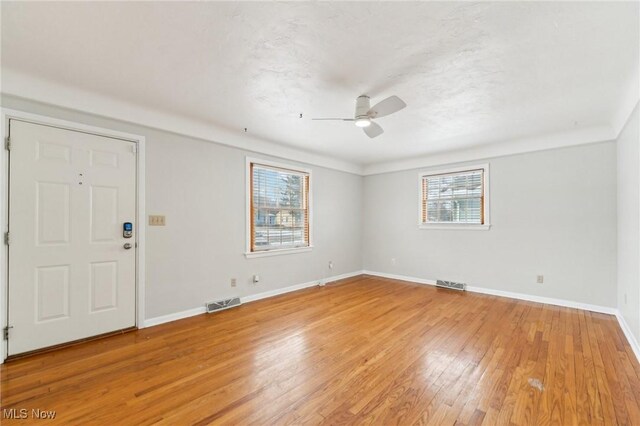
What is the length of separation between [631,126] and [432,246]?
321 centimetres

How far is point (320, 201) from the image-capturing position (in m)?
5.64

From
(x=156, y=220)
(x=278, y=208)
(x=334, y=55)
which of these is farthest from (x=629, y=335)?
(x=156, y=220)

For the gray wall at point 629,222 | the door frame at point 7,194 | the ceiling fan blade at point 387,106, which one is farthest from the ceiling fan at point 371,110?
the door frame at point 7,194

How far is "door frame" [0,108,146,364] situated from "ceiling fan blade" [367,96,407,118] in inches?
108

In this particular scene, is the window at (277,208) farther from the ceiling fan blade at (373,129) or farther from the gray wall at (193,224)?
the ceiling fan blade at (373,129)

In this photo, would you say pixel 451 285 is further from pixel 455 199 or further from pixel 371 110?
pixel 371 110

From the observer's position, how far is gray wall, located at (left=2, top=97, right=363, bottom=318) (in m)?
3.39

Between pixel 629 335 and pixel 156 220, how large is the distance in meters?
5.50

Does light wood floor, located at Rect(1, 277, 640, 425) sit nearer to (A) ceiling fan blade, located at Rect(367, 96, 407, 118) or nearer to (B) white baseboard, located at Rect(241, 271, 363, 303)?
(B) white baseboard, located at Rect(241, 271, 363, 303)

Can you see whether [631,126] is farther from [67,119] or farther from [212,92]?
[67,119]

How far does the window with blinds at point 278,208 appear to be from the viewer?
456cm

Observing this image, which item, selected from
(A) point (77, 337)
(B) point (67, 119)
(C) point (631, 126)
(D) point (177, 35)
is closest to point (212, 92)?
(D) point (177, 35)

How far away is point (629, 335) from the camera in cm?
294

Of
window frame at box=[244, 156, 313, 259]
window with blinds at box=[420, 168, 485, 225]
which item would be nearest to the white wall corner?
window with blinds at box=[420, 168, 485, 225]
